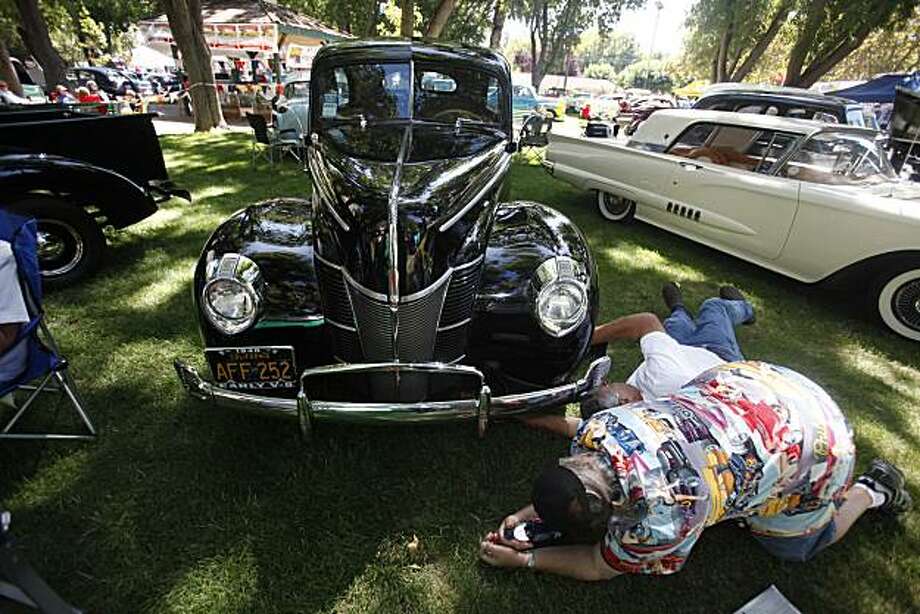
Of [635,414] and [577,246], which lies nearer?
[635,414]

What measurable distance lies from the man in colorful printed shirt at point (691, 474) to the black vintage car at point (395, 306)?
0.59 metres

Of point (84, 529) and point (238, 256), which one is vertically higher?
point (238, 256)

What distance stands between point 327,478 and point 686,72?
52345mm

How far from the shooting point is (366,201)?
7.53ft

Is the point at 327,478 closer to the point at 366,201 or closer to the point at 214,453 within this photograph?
the point at 214,453

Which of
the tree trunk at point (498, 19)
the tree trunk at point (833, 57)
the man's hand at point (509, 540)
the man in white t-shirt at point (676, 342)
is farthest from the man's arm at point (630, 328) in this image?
the tree trunk at point (498, 19)

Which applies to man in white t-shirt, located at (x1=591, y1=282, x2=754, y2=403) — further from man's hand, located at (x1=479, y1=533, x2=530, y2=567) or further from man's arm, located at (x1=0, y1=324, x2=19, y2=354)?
man's arm, located at (x1=0, y1=324, x2=19, y2=354)

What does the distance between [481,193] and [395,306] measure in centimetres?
87

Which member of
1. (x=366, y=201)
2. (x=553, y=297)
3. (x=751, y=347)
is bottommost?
(x=751, y=347)

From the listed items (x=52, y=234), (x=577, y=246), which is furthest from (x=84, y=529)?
(x=52, y=234)

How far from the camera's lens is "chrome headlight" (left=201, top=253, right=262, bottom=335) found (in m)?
2.19

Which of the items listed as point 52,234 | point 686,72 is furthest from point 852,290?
point 686,72

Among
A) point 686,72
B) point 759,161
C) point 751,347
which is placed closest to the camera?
point 751,347

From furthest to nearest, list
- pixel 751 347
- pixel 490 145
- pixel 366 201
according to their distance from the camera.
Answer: pixel 751 347 < pixel 490 145 < pixel 366 201
